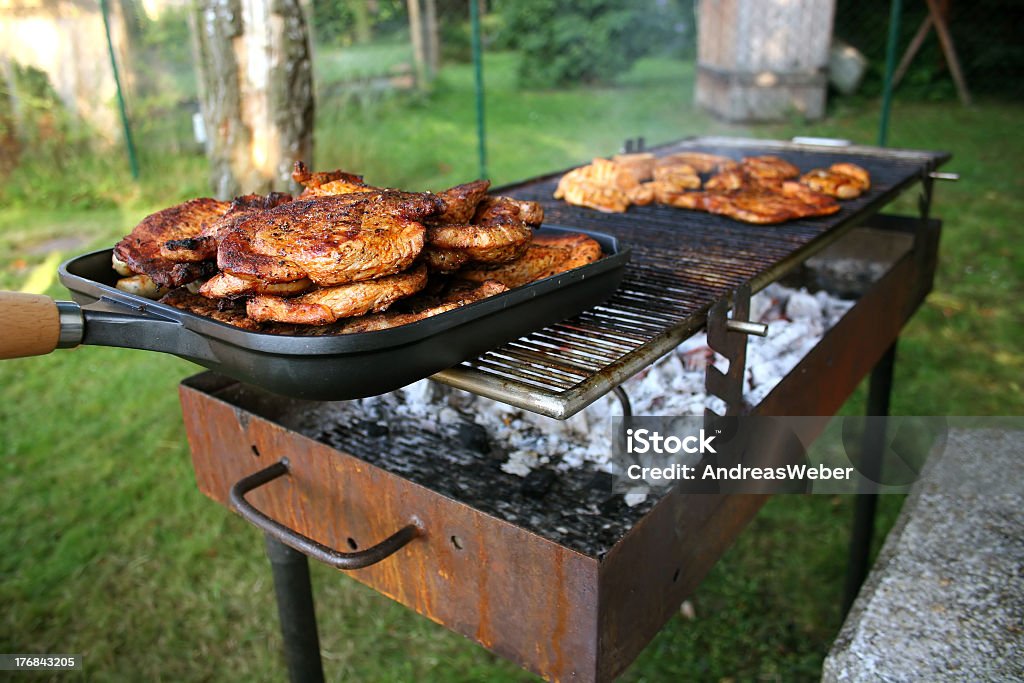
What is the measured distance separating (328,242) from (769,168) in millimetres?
2636

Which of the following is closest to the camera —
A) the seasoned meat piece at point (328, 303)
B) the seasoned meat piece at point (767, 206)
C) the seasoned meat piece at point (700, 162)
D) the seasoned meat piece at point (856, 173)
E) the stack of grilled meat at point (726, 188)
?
the seasoned meat piece at point (328, 303)

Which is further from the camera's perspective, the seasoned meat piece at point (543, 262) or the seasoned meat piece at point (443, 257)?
the seasoned meat piece at point (543, 262)

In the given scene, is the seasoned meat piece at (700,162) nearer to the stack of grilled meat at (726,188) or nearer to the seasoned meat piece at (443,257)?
the stack of grilled meat at (726,188)

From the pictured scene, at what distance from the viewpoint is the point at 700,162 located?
12.6 ft

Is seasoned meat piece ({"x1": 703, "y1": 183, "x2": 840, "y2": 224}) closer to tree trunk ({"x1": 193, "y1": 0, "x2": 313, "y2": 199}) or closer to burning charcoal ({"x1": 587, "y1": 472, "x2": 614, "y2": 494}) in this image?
burning charcoal ({"x1": 587, "y1": 472, "x2": 614, "y2": 494})

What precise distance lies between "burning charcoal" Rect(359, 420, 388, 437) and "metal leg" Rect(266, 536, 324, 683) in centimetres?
40

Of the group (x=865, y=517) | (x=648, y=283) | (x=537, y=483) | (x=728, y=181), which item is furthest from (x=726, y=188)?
(x=537, y=483)

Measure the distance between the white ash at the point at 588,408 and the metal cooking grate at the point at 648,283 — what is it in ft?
1.02

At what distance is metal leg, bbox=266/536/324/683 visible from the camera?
2301 mm

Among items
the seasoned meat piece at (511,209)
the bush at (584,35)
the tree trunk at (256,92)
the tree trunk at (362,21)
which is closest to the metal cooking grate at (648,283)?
the seasoned meat piece at (511,209)

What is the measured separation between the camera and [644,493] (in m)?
2.09

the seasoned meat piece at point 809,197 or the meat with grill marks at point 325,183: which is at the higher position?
the meat with grill marks at point 325,183

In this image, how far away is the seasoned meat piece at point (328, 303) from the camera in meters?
1.44

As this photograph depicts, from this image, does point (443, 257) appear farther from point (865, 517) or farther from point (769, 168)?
point (865, 517)
